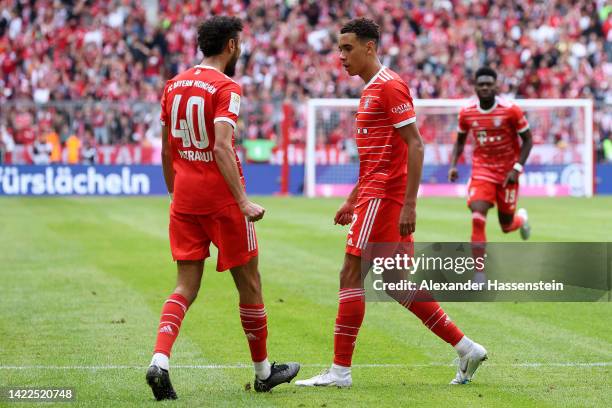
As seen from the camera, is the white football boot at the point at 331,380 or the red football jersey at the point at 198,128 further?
the white football boot at the point at 331,380

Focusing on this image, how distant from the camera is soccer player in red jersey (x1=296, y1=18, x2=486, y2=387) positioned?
7453 mm

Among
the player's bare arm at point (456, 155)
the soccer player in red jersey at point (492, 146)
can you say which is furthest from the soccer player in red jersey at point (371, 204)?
the player's bare arm at point (456, 155)

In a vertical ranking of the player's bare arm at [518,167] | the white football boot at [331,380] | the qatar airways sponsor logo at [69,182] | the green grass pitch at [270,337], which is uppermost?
the player's bare arm at [518,167]

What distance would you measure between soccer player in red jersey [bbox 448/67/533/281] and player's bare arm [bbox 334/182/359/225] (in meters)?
5.23

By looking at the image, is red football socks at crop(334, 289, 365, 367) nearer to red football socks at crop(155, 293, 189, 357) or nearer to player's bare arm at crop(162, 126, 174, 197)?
red football socks at crop(155, 293, 189, 357)

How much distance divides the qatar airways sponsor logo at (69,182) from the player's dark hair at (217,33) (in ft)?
80.8

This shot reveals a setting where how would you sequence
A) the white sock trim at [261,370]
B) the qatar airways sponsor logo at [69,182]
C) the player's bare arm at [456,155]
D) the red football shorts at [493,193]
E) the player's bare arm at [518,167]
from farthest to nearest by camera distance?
the qatar airways sponsor logo at [69,182] < the player's bare arm at [456,155] < the red football shorts at [493,193] < the player's bare arm at [518,167] < the white sock trim at [261,370]

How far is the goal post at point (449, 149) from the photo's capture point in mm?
31578

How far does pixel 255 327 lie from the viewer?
732 centimetres

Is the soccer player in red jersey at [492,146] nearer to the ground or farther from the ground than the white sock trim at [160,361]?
farther from the ground

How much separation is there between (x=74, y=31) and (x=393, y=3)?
1058cm

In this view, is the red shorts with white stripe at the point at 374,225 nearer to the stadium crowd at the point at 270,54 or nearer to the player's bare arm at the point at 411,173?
the player's bare arm at the point at 411,173

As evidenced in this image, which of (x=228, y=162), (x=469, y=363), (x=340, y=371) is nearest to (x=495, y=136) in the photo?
(x=469, y=363)

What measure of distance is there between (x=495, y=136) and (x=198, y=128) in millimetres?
6895
